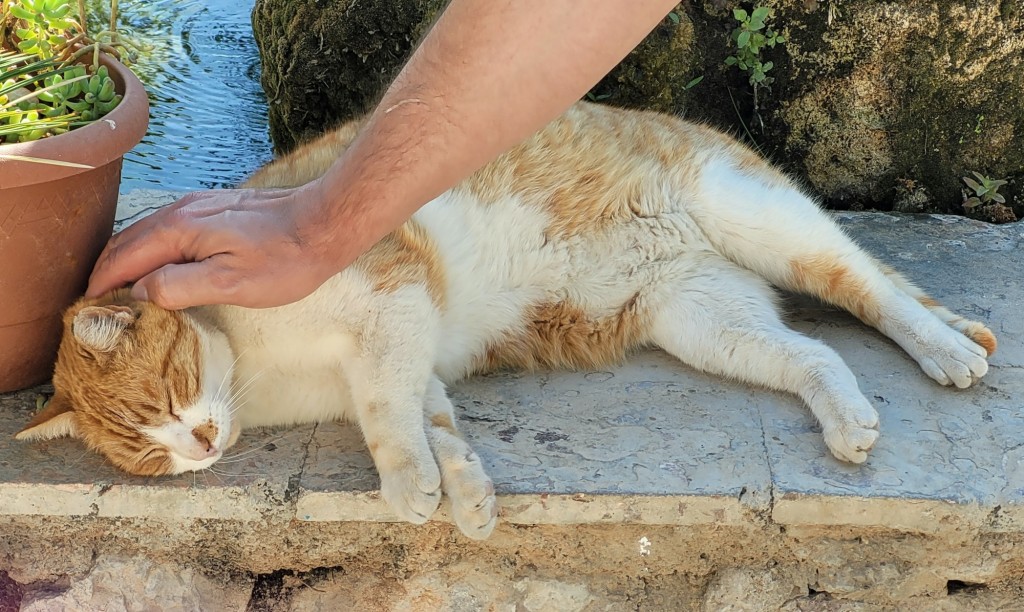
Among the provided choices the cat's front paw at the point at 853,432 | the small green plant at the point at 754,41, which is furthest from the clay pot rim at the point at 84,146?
the small green plant at the point at 754,41

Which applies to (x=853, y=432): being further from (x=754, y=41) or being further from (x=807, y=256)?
(x=754, y=41)

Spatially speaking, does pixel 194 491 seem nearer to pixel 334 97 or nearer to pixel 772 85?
pixel 334 97

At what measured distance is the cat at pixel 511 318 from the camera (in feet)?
7.03

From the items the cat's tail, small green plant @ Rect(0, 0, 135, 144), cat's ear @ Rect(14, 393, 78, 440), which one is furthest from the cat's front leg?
the cat's tail

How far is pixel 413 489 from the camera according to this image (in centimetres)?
203

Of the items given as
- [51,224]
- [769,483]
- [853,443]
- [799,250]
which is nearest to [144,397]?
[51,224]

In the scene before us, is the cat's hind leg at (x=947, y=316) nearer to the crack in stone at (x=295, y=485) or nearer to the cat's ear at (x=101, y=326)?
the crack in stone at (x=295, y=485)

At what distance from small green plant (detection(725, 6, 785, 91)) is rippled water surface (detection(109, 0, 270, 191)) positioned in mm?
1884

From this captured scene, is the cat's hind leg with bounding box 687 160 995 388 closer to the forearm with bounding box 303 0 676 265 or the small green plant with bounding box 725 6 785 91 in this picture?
the small green plant with bounding box 725 6 785 91

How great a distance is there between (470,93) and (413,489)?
0.88m

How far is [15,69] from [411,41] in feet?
4.46

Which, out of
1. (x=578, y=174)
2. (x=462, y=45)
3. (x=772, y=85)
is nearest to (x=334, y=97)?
(x=578, y=174)

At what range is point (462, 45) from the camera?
1521 millimetres

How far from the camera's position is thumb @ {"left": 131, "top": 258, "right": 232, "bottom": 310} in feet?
6.29
